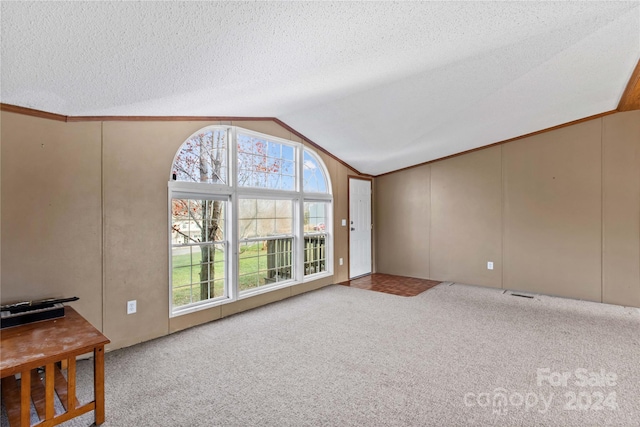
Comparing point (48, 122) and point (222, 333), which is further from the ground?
point (48, 122)

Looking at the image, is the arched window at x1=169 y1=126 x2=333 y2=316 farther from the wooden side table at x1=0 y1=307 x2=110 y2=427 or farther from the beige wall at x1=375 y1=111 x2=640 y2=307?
the beige wall at x1=375 y1=111 x2=640 y2=307

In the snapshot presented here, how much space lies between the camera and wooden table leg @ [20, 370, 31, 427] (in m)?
1.54

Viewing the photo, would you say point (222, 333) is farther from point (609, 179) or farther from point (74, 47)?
point (609, 179)

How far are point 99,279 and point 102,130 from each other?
129 centimetres

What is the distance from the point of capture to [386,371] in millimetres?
2334

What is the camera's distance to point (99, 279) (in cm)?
265

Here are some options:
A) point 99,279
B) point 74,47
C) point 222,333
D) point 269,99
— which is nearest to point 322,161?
point 269,99

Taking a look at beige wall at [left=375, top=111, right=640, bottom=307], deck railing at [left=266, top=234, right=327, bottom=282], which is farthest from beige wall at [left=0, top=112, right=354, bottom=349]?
beige wall at [left=375, top=111, right=640, bottom=307]

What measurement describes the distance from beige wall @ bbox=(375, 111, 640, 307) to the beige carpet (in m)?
0.75

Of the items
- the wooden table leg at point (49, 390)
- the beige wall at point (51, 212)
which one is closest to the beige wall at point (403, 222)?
the beige wall at point (51, 212)

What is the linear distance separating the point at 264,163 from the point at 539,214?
4043mm

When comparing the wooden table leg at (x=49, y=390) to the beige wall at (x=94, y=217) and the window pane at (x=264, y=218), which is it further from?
the window pane at (x=264, y=218)

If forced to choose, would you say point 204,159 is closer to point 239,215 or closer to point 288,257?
point 239,215

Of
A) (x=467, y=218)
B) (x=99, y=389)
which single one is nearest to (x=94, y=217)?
(x=99, y=389)
